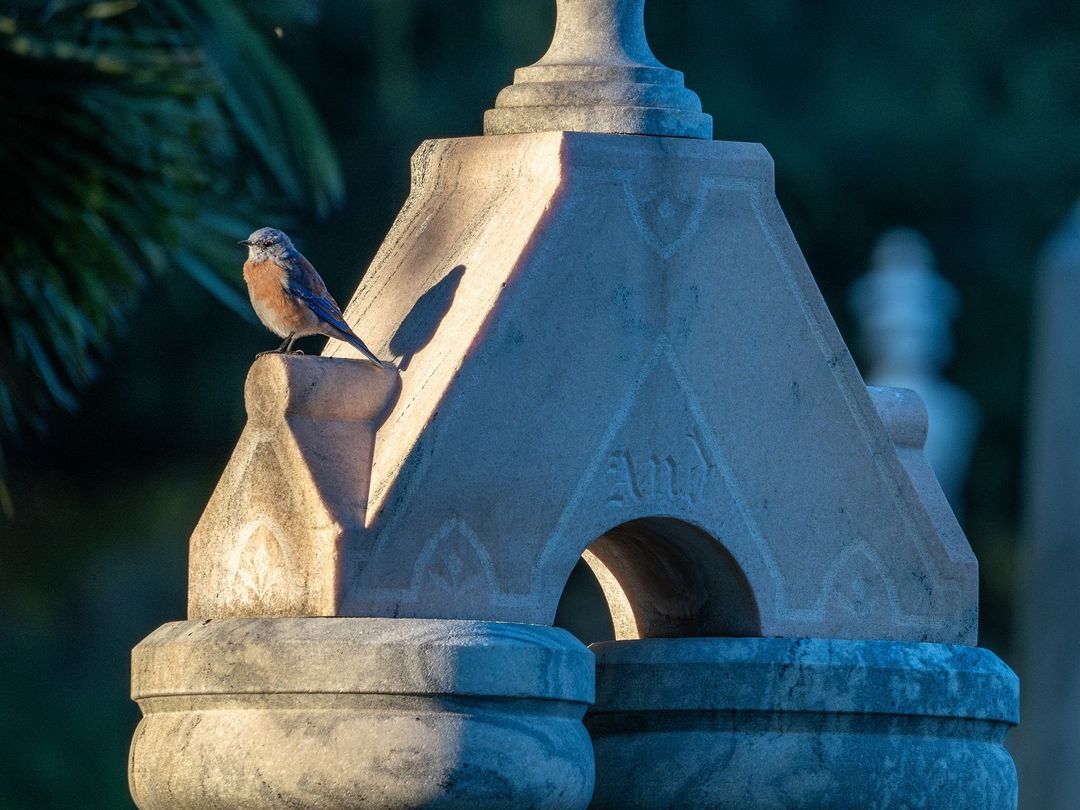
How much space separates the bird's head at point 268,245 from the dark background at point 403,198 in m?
5.54

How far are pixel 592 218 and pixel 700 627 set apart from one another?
78 centimetres

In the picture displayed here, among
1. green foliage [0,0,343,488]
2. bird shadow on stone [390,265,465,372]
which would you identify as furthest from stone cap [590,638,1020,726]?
green foliage [0,0,343,488]

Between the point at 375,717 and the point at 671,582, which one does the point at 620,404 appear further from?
the point at 375,717

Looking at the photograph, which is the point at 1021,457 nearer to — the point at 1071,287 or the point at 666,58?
the point at 666,58

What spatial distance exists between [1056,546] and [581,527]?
3754 mm

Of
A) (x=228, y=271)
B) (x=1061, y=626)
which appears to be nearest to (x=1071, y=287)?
(x=1061, y=626)

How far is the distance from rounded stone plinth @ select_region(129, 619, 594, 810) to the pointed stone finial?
95 cm

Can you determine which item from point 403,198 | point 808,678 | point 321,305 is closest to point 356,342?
point 321,305

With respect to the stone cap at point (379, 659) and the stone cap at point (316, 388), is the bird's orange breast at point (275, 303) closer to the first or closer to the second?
the stone cap at point (316, 388)

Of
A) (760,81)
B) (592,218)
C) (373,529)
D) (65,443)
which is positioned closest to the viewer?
(373,529)

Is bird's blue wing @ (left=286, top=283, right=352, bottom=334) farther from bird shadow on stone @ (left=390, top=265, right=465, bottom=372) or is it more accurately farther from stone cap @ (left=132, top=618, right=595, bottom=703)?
stone cap @ (left=132, top=618, right=595, bottom=703)

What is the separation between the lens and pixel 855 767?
→ 4.60 metres

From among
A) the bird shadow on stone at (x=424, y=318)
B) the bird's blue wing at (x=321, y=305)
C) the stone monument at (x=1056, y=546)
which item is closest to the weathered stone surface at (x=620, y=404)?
the bird shadow on stone at (x=424, y=318)

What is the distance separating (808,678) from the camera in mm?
4590
